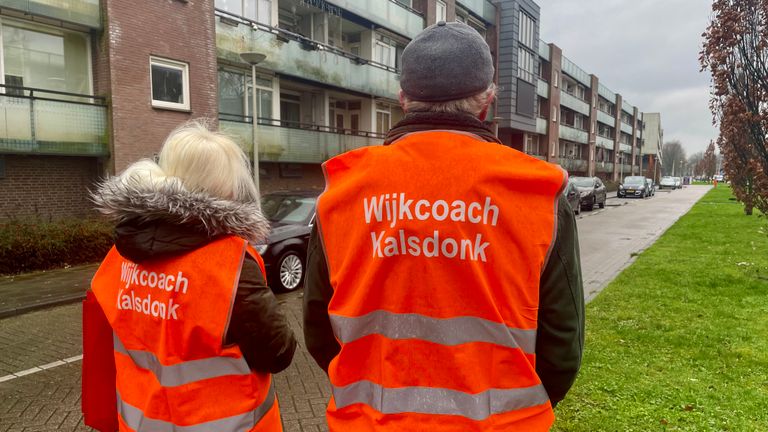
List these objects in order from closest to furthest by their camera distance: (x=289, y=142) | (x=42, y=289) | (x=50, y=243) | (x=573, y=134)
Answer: (x=42, y=289)
(x=50, y=243)
(x=289, y=142)
(x=573, y=134)

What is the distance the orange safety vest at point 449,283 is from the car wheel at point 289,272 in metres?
6.83

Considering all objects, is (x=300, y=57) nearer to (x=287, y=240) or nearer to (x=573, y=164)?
(x=287, y=240)

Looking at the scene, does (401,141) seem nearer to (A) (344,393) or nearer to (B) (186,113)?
(A) (344,393)

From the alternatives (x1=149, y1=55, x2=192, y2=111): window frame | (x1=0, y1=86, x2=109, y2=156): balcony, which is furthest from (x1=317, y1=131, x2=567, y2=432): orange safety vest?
(x1=149, y1=55, x2=192, y2=111): window frame

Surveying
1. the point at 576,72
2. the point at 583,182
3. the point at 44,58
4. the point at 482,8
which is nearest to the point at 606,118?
the point at 576,72

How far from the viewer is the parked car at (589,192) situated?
83.3 feet

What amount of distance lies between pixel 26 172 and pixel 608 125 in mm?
65506

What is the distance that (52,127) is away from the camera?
11.2 m

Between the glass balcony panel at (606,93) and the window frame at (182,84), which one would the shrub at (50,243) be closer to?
the window frame at (182,84)

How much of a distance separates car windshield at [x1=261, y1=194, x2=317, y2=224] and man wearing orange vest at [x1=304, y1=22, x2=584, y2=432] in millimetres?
7382

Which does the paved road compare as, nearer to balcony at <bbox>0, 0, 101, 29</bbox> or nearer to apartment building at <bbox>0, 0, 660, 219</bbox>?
apartment building at <bbox>0, 0, 660, 219</bbox>

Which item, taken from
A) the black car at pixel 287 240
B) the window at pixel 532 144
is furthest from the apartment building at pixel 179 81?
the window at pixel 532 144

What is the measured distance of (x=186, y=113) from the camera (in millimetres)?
14258

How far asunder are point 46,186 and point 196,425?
12.6m
